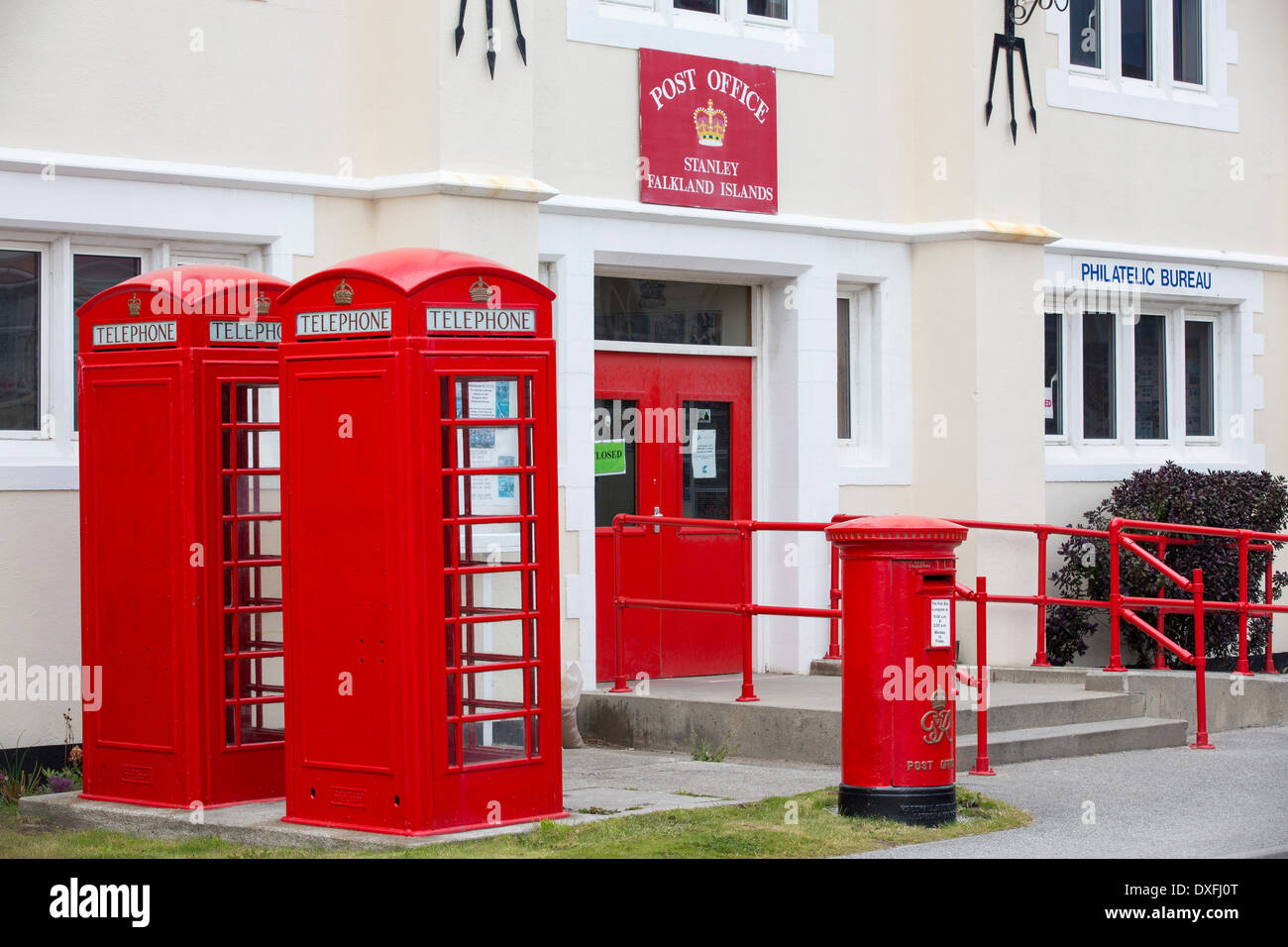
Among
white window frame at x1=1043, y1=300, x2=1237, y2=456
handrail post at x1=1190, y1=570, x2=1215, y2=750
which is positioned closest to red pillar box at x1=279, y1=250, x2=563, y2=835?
handrail post at x1=1190, y1=570, x2=1215, y2=750

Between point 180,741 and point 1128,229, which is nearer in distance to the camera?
point 180,741

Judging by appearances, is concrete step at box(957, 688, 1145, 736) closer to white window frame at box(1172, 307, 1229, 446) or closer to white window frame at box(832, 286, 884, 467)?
white window frame at box(832, 286, 884, 467)

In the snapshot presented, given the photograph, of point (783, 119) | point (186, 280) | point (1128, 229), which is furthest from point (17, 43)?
point (1128, 229)

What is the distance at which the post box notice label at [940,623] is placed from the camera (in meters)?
8.70

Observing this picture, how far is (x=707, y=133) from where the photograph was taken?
44.0 feet

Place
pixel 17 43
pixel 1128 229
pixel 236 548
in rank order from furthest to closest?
pixel 1128 229 → pixel 17 43 → pixel 236 548

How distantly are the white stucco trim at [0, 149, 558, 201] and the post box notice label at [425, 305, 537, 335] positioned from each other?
3.26 m

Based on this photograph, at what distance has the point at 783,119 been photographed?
45.7ft

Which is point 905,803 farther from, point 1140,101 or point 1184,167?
point 1184,167

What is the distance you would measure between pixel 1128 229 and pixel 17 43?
1013cm

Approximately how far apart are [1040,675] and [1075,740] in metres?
2.07

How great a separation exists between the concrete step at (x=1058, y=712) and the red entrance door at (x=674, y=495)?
239cm
